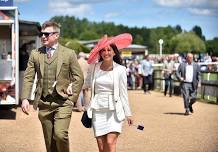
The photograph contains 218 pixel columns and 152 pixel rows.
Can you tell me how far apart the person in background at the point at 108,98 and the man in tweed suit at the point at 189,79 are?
9.35m

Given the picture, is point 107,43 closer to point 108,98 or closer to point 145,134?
point 108,98

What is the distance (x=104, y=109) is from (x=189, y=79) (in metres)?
9.58

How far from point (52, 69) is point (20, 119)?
8.28 meters

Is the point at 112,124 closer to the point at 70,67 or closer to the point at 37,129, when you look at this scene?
the point at 70,67

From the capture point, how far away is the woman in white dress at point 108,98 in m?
6.49

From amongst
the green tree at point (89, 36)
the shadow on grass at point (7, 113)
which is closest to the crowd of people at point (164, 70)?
the shadow on grass at point (7, 113)

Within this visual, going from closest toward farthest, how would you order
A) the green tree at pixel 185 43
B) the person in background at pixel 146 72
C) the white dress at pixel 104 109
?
the white dress at pixel 104 109 → the person in background at pixel 146 72 → the green tree at pixel 185 43

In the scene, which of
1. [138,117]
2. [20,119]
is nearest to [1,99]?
[20,119]

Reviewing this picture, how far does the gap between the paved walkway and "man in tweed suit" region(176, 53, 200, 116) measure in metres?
0.53

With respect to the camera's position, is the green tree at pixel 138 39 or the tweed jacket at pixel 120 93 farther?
the green tree at pixel 138 39

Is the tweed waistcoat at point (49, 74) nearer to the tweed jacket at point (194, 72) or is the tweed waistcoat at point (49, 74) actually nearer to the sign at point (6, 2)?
the sign at point (6, 2)

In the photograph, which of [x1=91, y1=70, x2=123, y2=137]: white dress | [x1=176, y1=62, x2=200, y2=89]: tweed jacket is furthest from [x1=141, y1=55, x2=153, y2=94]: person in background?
[x1=91, y1=70, x2=123, y2=137]: white dress

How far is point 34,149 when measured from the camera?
31.2 ft

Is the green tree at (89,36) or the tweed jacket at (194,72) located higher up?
the green tree at (89,36)
